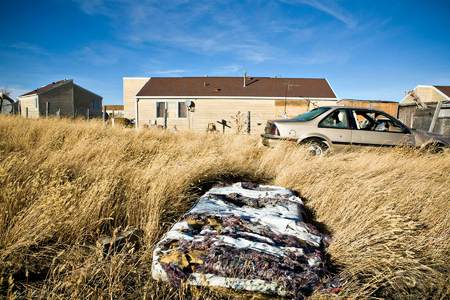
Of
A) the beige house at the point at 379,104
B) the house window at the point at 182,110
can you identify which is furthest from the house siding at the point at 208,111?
the beige house at the point at 379,104

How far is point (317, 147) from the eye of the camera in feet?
20.6

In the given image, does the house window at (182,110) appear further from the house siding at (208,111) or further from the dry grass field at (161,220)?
the dry grass field at (161,220)

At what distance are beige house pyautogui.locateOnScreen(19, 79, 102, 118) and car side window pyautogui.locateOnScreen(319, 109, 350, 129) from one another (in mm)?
31810

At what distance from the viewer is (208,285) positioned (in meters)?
→ 1.55

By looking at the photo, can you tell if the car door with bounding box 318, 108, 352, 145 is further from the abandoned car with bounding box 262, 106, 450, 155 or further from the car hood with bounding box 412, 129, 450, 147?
the car hood with bounding box 412, 129, 450, 147

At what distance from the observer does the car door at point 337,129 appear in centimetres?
629

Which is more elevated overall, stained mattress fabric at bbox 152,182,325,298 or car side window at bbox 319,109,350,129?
car side window at bbox 319,109,350,129

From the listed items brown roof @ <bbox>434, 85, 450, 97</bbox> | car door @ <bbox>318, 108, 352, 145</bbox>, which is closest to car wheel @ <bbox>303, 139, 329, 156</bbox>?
car door @ <bbox>318, 108, 352, 145</bbox>

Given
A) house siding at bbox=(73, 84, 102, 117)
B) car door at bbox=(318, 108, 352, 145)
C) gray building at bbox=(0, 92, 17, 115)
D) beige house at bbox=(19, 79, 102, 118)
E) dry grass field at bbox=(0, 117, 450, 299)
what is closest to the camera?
dry grass field at bbox=(0, 117, 450, 299)

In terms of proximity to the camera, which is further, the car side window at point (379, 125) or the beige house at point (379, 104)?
the beige house at point (379, 104)

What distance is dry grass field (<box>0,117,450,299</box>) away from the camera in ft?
5.25

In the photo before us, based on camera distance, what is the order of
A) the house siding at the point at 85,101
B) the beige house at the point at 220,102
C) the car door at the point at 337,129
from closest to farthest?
1. the car door at the point at 337,129
2. the beige house at the point at 220,102
3. the house siding at the point at 85,101

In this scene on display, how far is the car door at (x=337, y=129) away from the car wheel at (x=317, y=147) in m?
0.23

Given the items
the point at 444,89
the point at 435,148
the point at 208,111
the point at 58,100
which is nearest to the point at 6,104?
the point at 58,100
